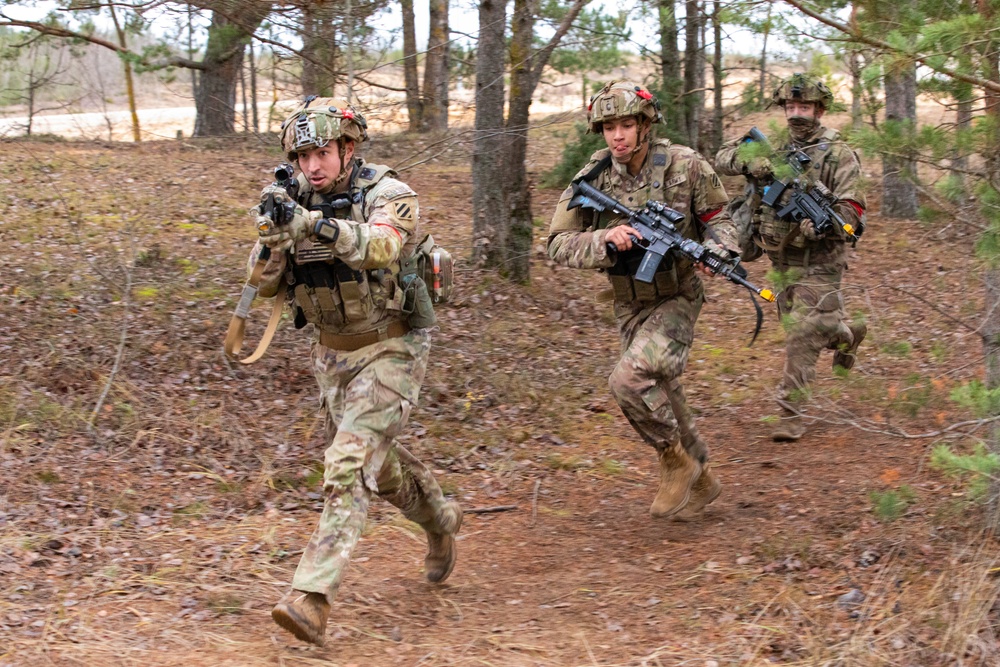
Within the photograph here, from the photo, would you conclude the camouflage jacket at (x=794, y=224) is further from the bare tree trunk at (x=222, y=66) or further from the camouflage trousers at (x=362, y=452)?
the bare tree trunk at (x=222, y=66)

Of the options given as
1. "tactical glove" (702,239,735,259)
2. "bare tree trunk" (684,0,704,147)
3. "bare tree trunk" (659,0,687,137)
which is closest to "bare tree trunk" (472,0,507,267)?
"bare tree trunk" (659,0,687,137)

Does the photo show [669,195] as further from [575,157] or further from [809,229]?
[575,157]

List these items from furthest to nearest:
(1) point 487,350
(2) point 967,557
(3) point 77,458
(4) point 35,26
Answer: (1) point 487,350 < (4) point 35,26 < (3) point 77,458 < (2) point 967,557

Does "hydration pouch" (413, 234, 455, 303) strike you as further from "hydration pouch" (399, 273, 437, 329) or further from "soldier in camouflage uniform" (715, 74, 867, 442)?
"soldier in camouflage uniform" (715, 74, 867, 442)

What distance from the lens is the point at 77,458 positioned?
6.45 m

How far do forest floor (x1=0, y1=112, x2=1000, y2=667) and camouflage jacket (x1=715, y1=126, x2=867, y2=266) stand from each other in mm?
693

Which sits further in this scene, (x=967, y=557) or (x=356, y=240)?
(x=967, y=557)

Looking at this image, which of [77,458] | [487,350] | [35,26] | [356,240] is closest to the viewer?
[356,240]

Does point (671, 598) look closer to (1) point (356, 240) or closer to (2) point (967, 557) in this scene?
(2) point (967, 557)

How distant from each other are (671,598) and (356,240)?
2.34 meters

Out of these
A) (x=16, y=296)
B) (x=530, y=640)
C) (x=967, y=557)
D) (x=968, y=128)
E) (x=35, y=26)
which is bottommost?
(x=530, y=640)

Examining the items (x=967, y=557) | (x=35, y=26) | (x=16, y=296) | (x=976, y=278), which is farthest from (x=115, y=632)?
(x=35, y=26)

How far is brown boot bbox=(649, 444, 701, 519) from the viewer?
5.88 meters

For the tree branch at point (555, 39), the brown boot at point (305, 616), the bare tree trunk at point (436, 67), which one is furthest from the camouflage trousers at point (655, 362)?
the bare tree trunk at point (436, 67)
